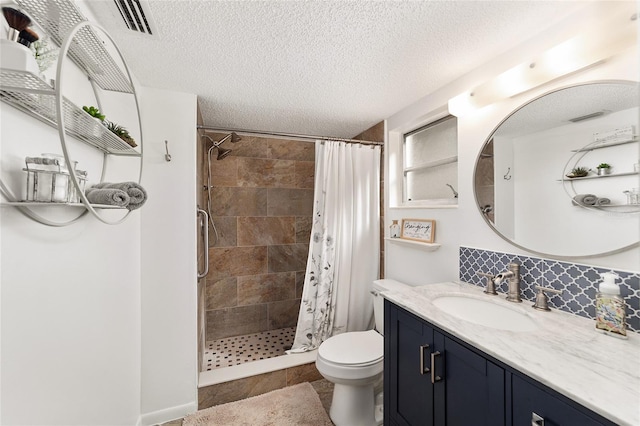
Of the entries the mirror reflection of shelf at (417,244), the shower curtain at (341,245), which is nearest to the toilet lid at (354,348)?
the shower curtain at (341,245)

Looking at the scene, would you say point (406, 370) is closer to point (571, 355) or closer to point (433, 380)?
point (433, 380)

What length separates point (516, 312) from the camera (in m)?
1.26

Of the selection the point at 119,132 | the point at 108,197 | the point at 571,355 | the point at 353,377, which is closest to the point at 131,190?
the point at 108,197

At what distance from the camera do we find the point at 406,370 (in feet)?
4.22

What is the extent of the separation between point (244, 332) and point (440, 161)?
2.63 meters

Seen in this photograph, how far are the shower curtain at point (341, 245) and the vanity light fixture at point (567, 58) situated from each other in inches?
42.7

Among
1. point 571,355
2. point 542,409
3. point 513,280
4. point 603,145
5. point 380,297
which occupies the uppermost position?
point 603,145

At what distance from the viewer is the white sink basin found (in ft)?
4.05

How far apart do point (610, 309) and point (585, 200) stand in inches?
18.2

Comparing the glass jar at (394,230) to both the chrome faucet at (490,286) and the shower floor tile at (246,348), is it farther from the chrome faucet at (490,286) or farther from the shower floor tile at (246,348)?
the shower floor tile at (246,348)

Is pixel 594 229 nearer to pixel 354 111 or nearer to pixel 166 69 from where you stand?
pixel 354 111

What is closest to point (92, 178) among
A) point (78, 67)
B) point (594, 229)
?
point (78, 67)

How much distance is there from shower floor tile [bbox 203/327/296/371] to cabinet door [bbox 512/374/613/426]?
82.9 inches

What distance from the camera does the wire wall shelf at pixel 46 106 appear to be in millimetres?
599
